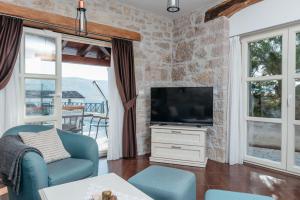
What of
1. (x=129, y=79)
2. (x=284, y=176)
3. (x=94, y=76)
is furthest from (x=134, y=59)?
(x=284, y=176)

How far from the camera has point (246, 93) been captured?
12.5 feet

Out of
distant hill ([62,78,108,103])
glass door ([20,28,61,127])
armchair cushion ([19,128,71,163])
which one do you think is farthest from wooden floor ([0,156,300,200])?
distant hill ([62,78,108,103])

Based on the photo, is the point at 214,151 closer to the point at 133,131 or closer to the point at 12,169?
the point at 133,131

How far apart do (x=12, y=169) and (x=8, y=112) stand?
135 centimetres

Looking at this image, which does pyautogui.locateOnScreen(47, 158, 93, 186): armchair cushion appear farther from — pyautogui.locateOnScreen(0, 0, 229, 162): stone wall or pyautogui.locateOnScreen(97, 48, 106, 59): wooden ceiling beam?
pyautogui.locateOnScreen(97, 48, 106, 59): wooden ceiling beam

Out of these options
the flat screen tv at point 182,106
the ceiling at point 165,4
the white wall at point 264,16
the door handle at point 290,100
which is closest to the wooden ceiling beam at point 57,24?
the ceiling at point 165,4

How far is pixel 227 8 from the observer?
3734 millimetres

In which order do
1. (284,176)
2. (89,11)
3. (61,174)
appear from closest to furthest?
(61,174) → (284,176) → (89,11)

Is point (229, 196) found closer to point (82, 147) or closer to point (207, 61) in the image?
point (82, 147)

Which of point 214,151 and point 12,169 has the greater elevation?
point 12,169

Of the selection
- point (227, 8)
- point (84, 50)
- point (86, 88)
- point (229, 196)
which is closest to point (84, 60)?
point (84, 50)

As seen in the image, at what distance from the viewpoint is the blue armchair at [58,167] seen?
1876 millimetres

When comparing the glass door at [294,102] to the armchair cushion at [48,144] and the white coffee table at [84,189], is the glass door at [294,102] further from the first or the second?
the armchair cushion at [48,144]

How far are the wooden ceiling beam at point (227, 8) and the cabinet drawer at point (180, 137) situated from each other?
6.84 feet
